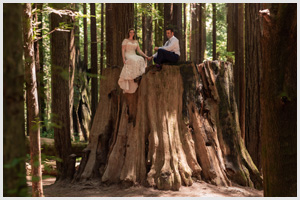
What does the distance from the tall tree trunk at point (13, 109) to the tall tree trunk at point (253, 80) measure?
9645mm

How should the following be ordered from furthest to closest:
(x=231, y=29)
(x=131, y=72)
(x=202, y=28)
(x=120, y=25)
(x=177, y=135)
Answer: (x=202, y=28)
(x=231, y=29)
(x=120, y=25)
(x=131, y=72)
(x=177, y=135)

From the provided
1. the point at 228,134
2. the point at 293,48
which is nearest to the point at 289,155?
the point at 293,48

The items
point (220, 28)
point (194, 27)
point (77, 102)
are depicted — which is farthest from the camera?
point (220, 28)

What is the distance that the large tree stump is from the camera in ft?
29.9

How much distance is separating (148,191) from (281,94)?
14.6ft

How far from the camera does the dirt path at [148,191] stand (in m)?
8.45

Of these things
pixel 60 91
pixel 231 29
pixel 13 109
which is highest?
pixel 231 29

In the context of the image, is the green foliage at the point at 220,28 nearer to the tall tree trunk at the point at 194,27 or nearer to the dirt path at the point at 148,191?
the tall tree trunk at the point at 194,27

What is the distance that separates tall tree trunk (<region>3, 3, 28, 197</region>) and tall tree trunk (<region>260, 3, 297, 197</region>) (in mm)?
2818

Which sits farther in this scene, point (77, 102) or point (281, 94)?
point (77, 102)

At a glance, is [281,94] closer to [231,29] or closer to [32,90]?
[32,90]

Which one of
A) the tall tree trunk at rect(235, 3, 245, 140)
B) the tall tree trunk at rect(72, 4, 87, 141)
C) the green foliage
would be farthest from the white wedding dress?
the green foliage

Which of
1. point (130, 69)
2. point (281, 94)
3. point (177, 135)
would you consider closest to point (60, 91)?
point (130, 69)

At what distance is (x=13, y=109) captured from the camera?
10.4 ft
